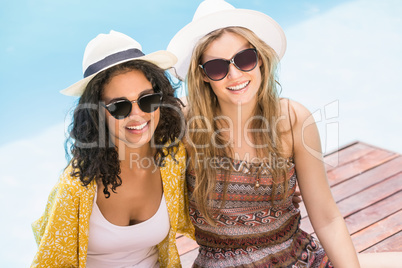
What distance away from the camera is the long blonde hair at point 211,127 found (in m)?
2.14

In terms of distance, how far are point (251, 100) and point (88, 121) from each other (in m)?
0.76

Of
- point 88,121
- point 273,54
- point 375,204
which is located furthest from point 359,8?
point 88,121

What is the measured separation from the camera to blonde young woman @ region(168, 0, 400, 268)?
212cm

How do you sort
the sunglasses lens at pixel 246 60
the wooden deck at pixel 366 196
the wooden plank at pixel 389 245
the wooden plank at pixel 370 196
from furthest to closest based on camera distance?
the wooden plank at pixel 370 196, the wooden deck at pixel 366 196, the wooden plank at pixel 389 245, the sunglasses lens at pixel 246 60

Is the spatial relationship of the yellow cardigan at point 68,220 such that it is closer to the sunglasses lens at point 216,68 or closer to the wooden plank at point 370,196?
the sunglasses lens at point 216,68

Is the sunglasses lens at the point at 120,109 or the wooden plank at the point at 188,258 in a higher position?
the sunglasses lens at the point at 120,109

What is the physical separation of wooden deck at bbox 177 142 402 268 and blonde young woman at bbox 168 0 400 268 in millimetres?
814

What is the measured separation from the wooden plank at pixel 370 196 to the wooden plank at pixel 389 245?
0.36 metres

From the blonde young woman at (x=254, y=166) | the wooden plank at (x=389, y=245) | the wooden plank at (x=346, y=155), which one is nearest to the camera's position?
the blonde young woman at (x=254, y=166)

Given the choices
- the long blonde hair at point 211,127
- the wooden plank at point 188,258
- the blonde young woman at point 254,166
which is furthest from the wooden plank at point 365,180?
the long blonde hair at point 211,127

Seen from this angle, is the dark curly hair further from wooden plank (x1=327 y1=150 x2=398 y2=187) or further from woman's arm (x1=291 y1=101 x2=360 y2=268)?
wooden plank (x1=327 y1=150 x2=398 y2=187)

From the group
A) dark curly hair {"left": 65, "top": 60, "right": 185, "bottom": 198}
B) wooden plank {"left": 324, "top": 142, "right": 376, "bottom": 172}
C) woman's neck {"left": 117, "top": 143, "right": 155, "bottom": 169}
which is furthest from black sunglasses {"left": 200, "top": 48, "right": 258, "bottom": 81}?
wooden plank {"left": 324, "top": 142, "right": 376, "bottom": 172}

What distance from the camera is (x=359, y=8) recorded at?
874 cm

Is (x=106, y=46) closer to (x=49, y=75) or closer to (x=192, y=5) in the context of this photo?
(x=49, y=75)
